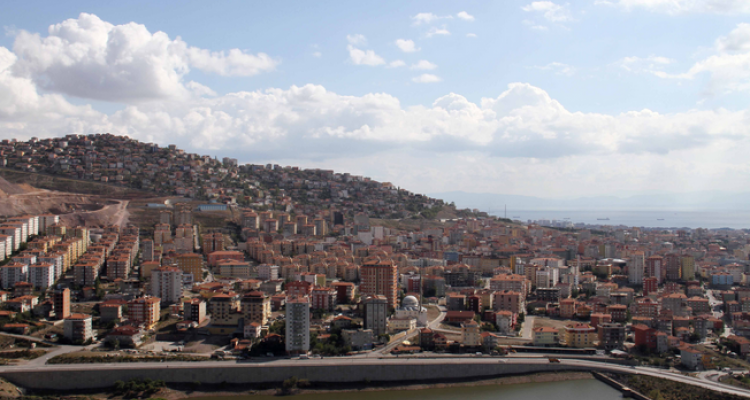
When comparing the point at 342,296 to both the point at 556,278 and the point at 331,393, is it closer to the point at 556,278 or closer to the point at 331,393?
the point at 331,393

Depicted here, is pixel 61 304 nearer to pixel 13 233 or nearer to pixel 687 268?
pixel 13 233

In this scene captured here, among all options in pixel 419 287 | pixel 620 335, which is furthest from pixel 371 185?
pixel 620 335

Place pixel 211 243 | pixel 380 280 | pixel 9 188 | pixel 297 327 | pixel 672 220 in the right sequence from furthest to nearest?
pixel 672 220 → pixel 9 188 → pixel 211 243 → pixel 380 280 → pixel 297 327

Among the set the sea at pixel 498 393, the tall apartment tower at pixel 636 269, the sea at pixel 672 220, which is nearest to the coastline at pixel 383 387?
the sea at pixel 498 393

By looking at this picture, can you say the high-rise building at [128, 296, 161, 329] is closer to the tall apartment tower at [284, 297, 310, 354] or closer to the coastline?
the coastline

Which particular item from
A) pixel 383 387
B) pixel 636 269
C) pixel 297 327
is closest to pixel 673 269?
pixel 636 269

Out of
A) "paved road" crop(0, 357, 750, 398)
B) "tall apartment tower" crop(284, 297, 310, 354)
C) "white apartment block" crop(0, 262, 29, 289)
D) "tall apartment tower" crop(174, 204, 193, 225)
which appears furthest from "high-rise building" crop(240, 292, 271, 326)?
"tall apartment tower" crop(174, 204, 193, 225)
